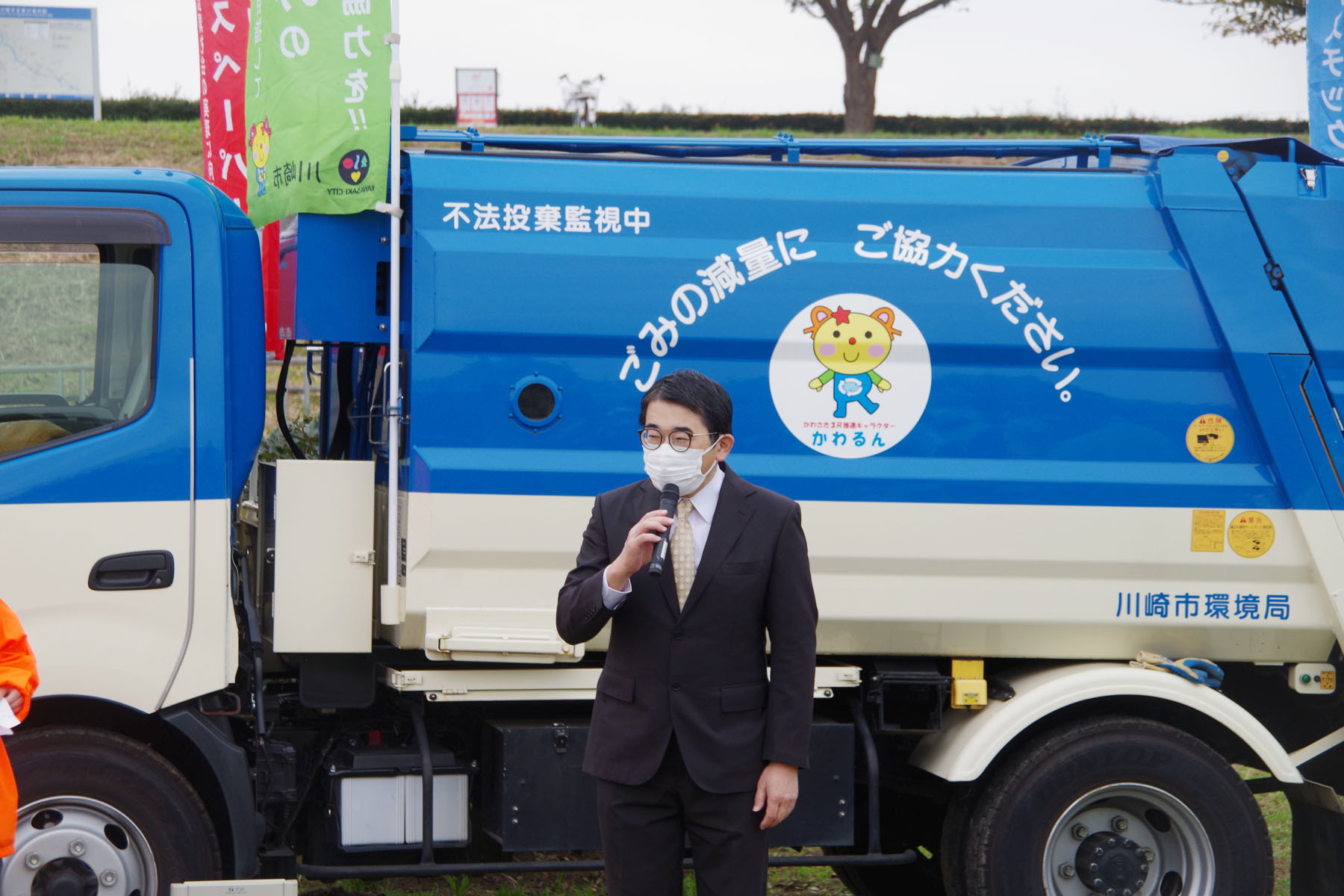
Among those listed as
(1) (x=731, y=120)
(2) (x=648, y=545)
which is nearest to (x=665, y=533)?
(2) (x=648, y=545)

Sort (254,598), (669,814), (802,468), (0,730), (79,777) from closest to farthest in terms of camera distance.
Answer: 1. (0,730)
2. (669,814)
3. (79,777)
4. (802,468)
5. (254,598)

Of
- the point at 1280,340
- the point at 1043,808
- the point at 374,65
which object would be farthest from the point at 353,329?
the point at 1280,340

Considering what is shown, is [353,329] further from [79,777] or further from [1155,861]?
[1155,861]

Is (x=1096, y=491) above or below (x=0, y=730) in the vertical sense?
above

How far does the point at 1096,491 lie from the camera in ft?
14.1

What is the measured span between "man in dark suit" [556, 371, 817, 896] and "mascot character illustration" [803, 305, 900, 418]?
104cm

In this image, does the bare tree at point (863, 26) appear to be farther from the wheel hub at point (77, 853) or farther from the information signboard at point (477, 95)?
the wheel hub at point (77, 853)

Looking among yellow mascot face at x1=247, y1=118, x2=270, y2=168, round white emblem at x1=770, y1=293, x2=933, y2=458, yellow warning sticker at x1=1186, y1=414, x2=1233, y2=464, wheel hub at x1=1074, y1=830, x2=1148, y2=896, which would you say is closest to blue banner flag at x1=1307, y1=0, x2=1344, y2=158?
yellow warning sticker at x1=1186, y1=414, x2=1233, y2=464

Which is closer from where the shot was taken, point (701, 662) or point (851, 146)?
point (701, 662)

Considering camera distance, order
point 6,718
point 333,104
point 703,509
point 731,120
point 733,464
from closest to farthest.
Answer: point 6,718 → point 703,509 → point 333,104 → point 733,464 → point 731,120

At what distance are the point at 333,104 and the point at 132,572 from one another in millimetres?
1558

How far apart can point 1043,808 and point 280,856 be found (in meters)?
2.50

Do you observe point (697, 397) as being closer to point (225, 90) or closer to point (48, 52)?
point (225, 90)

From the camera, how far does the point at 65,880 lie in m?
3.87
